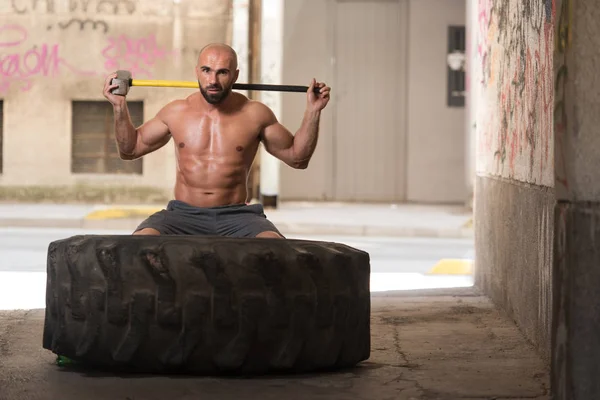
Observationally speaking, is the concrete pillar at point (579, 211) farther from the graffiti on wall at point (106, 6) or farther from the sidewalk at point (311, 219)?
the graffiti on wall at point (106, 6)

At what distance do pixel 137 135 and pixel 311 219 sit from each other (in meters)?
10.8

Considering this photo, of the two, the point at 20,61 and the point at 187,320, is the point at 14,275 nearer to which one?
the point at 187,320

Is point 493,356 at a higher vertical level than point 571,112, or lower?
lower

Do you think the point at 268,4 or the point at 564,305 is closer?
the point at 564,305

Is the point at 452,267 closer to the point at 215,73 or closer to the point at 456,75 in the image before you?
the point at 215,73

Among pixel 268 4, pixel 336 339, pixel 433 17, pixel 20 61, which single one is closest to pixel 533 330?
pixel 336 339

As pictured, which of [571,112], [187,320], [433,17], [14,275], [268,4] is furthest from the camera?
[433,17]

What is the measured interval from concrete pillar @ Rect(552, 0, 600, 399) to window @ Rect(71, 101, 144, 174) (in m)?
16.5

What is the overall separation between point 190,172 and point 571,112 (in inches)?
97.6

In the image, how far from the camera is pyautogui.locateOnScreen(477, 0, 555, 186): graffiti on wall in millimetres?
6168

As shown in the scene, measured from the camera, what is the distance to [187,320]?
5.12 meters

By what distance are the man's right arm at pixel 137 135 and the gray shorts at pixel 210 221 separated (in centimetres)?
35

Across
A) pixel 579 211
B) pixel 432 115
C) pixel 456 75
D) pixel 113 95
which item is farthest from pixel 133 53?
pixel 579 211

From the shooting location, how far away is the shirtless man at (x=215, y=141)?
621 cm
